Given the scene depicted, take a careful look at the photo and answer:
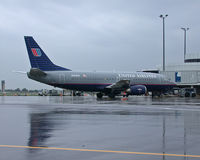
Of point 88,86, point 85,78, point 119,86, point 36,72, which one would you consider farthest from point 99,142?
point 88,86

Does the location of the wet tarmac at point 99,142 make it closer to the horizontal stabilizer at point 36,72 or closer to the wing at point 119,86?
the horizontal stabilizer at point 36,72

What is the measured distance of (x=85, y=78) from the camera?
125 ft

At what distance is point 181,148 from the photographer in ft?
22.6

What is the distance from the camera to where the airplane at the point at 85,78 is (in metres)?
35.5

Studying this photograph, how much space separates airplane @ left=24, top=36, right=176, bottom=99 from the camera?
35.5 meters

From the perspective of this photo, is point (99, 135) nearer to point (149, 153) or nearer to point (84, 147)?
point (84, 147)

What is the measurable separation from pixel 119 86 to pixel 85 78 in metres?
4.64

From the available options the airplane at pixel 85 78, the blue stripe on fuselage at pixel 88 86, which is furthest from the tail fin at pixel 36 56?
the blue stripe on fuselage at pixel 88 86

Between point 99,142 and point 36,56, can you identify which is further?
point 36,56

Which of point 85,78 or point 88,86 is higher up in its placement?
point 85,78

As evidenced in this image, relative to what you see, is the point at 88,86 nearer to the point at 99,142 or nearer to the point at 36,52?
the point at 36,52

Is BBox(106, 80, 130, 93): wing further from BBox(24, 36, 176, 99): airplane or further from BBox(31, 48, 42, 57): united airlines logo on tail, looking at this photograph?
BBox(31, 48, 42, 57): united airlines logo on tail

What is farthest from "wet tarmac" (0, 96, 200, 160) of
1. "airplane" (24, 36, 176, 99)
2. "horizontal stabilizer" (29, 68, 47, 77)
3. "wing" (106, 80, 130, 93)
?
"wing" (106, 80, 130, 93)

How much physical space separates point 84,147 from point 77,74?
3097 cm
